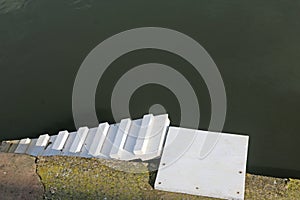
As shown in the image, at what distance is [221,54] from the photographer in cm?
593

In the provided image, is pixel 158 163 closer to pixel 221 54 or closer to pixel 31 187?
pixel 31 187

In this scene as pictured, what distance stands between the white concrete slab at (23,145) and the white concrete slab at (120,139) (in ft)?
4.81

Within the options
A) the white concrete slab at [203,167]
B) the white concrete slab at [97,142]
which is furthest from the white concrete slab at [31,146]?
the white concrete slab at [203,167]

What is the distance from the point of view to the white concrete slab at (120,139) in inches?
147

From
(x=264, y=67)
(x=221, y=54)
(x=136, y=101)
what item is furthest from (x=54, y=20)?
(x=264, y=67)

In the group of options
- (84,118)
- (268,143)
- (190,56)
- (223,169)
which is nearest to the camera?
(223,169)

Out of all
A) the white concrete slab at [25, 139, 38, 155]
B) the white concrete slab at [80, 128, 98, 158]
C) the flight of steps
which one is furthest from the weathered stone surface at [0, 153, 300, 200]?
the white concrete slab at [25, 139, 38, 155]

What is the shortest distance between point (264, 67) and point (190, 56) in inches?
40.5

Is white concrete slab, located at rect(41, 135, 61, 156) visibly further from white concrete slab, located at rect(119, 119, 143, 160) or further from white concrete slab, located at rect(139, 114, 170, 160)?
white concrete slab, located at rect(139, 114, 170, 160)

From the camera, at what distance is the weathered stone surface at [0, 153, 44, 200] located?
2936mm

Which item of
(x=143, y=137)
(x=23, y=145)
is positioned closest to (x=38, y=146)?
(x=23, y=145)

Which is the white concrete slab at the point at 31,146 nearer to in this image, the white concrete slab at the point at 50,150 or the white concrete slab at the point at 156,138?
the white concrete slab at the point at 50,150

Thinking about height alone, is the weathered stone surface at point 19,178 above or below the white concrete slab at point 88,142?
above

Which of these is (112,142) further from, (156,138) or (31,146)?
(31,146)
